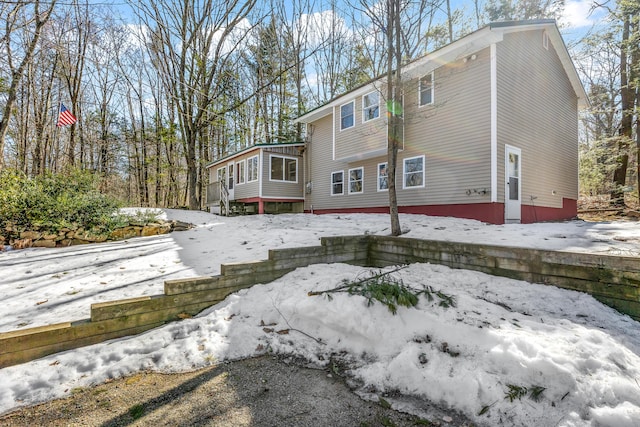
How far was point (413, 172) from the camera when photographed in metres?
9.45

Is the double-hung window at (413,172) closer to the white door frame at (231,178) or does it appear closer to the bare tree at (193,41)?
the bare tree at (193,41)

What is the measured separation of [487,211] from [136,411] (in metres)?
8.19

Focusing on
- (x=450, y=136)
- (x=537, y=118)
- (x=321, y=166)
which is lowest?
(x=321, y=166)

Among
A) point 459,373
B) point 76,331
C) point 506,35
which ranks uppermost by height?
point 506,35

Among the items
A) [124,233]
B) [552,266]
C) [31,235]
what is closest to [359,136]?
[124,233]

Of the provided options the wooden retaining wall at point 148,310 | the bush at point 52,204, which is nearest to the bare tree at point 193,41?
the bush at point 52,204

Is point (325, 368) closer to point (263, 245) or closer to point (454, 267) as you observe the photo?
point (454, 267)

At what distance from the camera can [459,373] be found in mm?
2076

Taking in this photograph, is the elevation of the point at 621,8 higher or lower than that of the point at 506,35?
higher

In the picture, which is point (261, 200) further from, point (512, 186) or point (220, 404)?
point (220, 404)

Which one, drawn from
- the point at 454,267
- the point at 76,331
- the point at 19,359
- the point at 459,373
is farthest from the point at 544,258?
the point at 19,359

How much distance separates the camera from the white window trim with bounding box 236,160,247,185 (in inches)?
581

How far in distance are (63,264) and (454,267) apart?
6.28 metres

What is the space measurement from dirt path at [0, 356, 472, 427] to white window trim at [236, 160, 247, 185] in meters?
13.1
